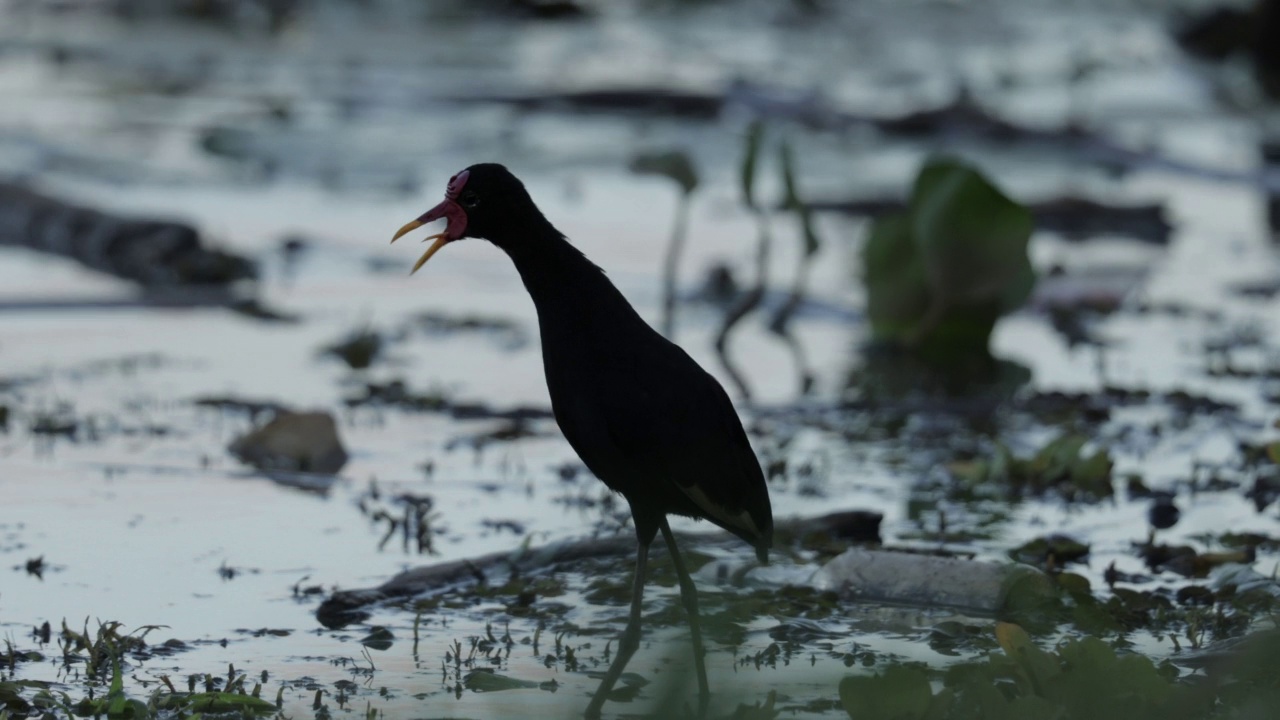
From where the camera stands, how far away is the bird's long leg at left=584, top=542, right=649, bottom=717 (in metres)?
3.51

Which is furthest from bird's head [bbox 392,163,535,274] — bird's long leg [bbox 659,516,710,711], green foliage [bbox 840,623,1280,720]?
green foliage [bbox 840,623,1280,720]

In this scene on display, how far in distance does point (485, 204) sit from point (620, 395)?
463mm

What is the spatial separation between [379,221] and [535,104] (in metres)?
3.33

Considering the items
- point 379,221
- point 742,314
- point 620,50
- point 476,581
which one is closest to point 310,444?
point 476,581

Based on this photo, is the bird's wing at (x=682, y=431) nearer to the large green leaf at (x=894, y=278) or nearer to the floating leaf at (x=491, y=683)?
the floating leaf at (x=491, y=683)

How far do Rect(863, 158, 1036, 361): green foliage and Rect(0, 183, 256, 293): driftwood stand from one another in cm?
263

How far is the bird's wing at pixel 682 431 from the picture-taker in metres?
3.55

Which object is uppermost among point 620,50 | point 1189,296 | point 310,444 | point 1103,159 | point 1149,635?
point 620,50

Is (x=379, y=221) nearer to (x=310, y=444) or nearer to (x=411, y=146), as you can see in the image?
(x=411, y=146)

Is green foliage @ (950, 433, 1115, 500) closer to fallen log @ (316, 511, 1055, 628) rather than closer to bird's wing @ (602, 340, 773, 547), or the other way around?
fallen log @ (316, 511, 1055, 628)

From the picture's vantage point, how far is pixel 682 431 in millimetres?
3582

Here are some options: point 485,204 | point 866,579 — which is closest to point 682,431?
point 485,204

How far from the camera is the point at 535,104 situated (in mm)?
12773

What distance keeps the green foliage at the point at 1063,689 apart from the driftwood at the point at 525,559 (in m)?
1.28
